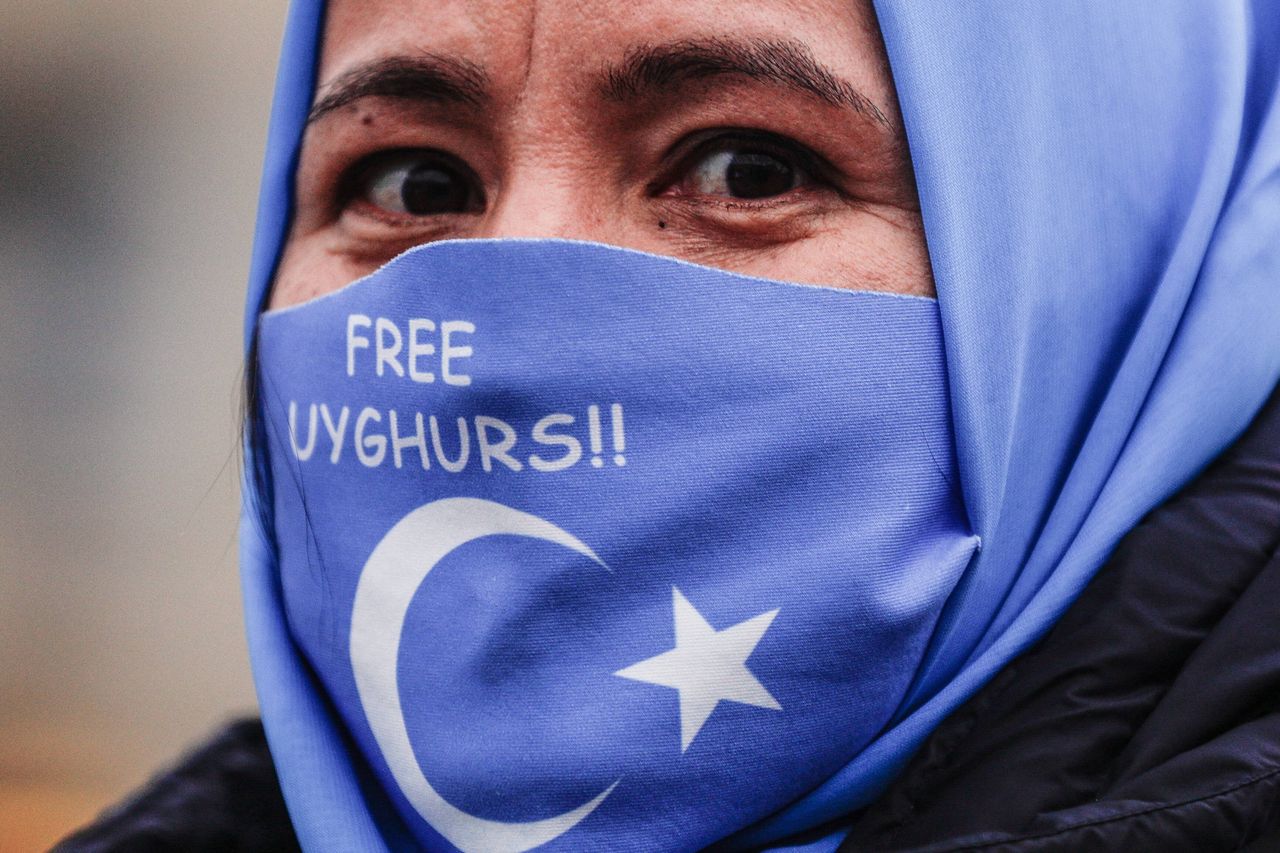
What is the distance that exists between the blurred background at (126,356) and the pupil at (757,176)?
9.12 ft

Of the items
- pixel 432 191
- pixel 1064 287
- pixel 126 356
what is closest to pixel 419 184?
pixel 432 191

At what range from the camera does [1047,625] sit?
47.4 inches

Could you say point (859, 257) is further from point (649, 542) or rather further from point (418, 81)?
point (418, 81)

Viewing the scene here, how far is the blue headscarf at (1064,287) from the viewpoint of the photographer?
1206 millimetres

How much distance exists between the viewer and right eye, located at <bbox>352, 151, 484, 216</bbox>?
4.81 feet

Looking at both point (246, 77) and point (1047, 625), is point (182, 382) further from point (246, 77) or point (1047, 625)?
point (1047, 625)

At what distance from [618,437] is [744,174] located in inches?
13.3

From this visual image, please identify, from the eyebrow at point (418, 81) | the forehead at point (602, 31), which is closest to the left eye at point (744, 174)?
the forehead at point (602, 31)

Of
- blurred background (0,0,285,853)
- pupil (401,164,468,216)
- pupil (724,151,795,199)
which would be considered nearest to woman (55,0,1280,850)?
pupil (724,151,795,199)

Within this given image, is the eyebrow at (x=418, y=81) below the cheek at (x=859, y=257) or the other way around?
the other way around

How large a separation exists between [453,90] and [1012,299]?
0.64m

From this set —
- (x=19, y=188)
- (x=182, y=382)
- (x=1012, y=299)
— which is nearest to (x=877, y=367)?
(x=1012, y=299)

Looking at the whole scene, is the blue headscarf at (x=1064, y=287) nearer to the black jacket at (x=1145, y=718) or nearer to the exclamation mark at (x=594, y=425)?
the black jacket at (x=1145, y=718)

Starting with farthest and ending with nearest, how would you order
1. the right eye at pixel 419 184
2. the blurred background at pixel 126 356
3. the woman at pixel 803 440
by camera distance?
the blurred background at pixel 126 356
the right eye at pixel 419 184
the woman at pixel 803 440
